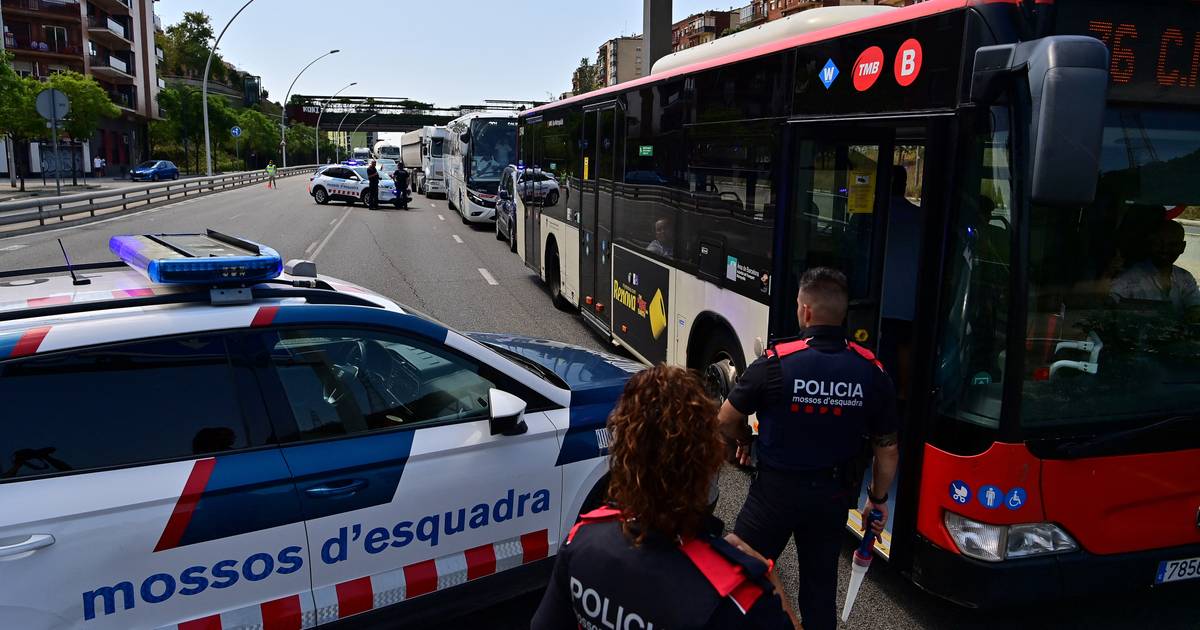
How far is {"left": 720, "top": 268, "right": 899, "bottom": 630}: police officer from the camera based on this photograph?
3.11 m

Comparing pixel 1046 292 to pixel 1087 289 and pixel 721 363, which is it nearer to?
pixel 1087 289

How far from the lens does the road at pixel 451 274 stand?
4.11m

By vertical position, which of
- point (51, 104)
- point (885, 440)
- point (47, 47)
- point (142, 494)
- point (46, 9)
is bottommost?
point (142, 494)

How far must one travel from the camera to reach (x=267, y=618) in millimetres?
3092

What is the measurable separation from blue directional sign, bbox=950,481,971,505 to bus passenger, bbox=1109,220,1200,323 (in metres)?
1.08

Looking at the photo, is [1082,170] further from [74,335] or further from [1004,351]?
[74,335]

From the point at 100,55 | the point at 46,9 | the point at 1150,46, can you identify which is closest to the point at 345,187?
the point at 1150,46

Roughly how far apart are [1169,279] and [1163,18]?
1167 millimetres

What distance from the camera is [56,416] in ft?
9.18

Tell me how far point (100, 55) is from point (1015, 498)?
79.7 m

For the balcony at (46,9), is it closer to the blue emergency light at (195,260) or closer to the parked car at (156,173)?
the parked car at (156,173)

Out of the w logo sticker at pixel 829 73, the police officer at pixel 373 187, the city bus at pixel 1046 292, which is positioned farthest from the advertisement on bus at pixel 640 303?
Answer: the police officer at pixel 373 187

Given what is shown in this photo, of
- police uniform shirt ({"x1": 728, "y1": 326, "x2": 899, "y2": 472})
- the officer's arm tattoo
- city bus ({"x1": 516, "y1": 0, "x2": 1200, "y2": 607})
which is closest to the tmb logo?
city bus ({"x1": 516, "y1": 0, "x2": 1200, "y2": 607})

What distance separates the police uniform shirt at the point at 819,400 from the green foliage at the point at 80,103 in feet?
171
